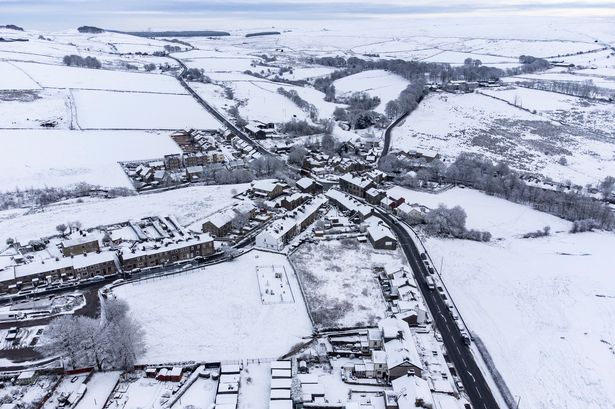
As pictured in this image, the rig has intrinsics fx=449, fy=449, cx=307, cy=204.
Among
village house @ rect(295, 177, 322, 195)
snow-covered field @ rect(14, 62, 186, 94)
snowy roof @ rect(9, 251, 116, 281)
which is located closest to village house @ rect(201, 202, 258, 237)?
village house @ rect(295, 177, 322, 195)

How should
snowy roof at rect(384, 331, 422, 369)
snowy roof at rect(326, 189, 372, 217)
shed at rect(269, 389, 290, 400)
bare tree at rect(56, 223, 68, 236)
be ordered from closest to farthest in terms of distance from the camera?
shed at rect(269, 389, 290, 400)
snowy roof at rect(384, 331, 422, 369)
bare tree at rect(56, 223, 68, 236)
snowy roof at rect(326, 189, 372, 217)

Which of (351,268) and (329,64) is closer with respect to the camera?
(351,268)

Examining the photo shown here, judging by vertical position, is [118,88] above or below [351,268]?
above

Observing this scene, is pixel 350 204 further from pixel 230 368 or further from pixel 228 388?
pixel 228 388

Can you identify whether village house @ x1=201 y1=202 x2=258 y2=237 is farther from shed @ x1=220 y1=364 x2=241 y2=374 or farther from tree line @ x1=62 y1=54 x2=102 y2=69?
tree line @ x1=62 y1=54 x2=102 y2=69

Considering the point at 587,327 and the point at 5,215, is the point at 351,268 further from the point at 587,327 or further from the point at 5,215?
the point at 5,215

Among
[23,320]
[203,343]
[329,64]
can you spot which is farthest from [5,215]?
[329,64]

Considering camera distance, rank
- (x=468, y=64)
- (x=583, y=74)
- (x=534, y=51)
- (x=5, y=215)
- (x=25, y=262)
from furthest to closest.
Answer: (x=534, y=51) < (x=468, y=64) < (x=583, y=74) < (x=5, y=215) < (x=25, y=262)
